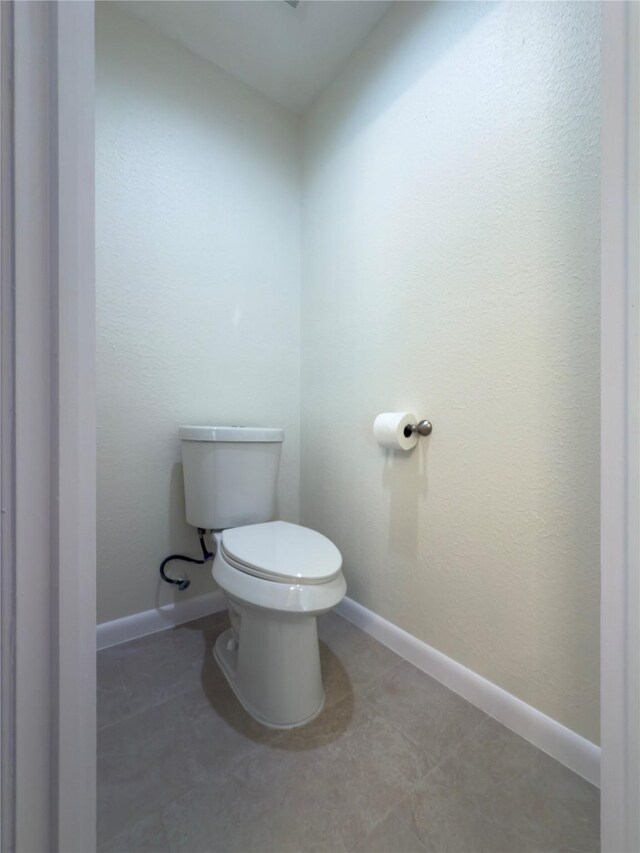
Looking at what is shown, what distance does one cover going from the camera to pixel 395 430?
1.08m

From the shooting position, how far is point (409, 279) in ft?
3.74

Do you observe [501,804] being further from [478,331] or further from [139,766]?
[478,331]

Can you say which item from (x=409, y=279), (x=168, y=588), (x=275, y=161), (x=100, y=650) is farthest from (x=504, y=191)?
(x=100, y=650)

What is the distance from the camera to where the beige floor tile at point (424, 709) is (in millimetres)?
864

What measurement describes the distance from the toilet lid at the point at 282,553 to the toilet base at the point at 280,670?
0.10 metres

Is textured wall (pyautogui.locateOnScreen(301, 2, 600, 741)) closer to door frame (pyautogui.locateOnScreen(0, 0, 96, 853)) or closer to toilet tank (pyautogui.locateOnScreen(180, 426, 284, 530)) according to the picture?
toilet tank (pyautogui.locateOnScreen(180, 426, 284, 530))

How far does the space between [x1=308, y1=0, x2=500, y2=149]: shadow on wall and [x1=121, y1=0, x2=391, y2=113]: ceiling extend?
74mm

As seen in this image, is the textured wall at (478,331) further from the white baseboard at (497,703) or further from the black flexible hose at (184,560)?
the black flexible hose at (184,560)

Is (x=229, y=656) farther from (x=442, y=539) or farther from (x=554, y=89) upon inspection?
(x=554, y=89)

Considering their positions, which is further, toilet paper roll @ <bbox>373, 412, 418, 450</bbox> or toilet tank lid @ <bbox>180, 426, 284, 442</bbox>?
toilet tank lid @ <bbox>180, 426, 284, 442</bbox>

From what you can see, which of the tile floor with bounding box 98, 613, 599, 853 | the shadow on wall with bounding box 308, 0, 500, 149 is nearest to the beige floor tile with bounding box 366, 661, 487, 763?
the tile floor with bounding box 98, 613, 599, 853

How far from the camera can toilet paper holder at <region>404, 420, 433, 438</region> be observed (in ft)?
3.53

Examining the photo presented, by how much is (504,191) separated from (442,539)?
3.21 ft

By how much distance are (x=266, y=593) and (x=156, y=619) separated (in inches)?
28.7
